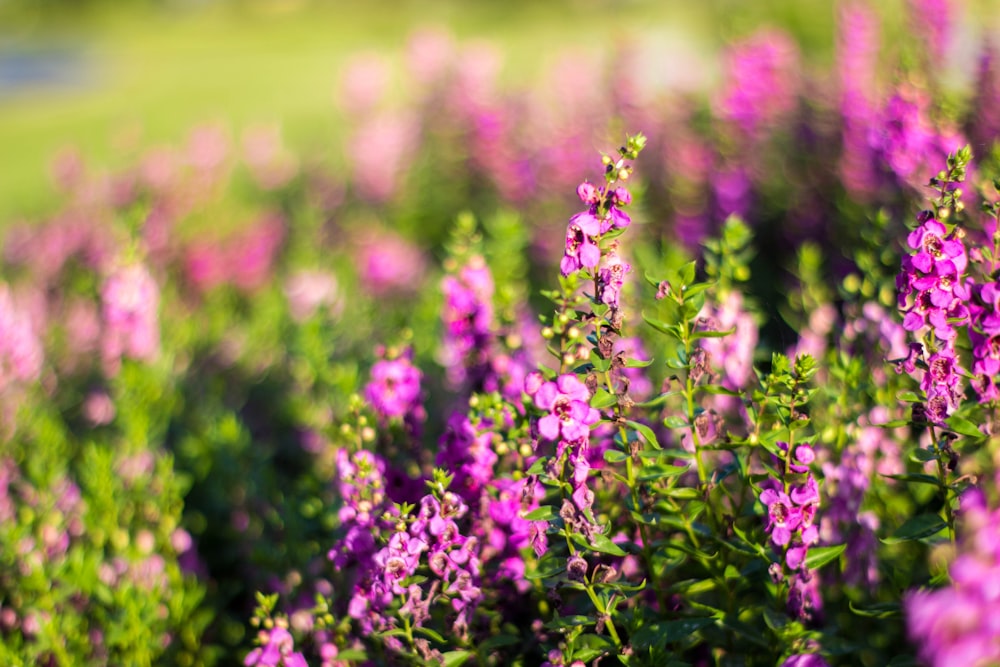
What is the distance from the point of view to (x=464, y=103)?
607cm

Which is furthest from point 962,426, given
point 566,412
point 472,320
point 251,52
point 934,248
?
point 251,52

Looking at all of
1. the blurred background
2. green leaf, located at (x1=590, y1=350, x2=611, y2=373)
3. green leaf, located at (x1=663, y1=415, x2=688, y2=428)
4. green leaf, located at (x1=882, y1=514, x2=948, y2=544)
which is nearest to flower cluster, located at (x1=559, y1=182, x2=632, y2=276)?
green leaf, located at (x1=590, y1=350, x2=611, y2=373)

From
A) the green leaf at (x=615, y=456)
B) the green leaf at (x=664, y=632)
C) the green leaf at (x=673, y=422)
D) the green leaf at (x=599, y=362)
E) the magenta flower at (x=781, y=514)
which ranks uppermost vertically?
the green leaf at (x=599, y=362)

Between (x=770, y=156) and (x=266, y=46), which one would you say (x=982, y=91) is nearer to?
(x=770, y=156)

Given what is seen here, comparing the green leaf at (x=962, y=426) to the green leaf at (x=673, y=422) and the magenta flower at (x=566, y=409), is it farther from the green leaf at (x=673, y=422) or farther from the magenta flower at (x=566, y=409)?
the magenta flower at (x=566, y=409)

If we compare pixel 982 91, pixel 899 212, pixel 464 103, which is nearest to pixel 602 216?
pixel 899 212

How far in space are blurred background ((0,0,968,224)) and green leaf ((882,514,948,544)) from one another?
3699 millimetres

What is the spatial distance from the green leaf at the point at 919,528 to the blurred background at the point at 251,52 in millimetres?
3699

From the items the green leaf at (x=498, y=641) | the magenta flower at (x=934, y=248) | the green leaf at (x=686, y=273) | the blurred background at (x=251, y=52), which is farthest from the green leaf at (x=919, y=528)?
the blurred background at (x=251, y=52)

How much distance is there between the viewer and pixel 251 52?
2217cm

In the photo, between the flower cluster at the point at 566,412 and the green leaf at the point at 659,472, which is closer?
the flower cluster at the point at 566,412

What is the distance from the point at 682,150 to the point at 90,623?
138 inches

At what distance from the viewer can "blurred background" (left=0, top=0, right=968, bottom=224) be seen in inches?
373

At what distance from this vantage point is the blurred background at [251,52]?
9.48m
